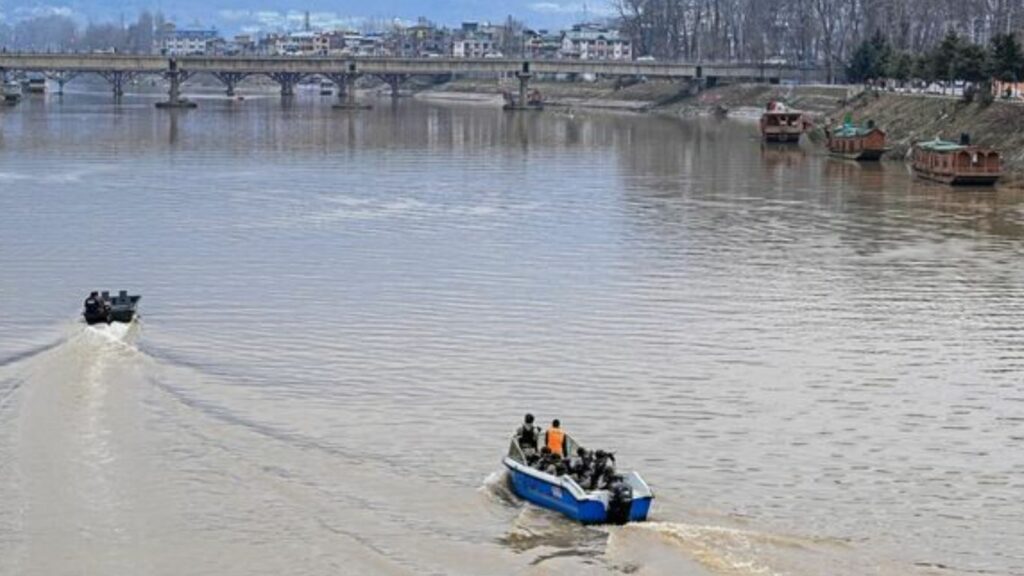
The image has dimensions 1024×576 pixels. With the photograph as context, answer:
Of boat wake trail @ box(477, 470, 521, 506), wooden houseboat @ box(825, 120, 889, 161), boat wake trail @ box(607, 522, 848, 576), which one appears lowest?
boat wake trail @ box(607, 522, 848, 576)

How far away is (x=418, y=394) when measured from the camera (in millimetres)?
33250

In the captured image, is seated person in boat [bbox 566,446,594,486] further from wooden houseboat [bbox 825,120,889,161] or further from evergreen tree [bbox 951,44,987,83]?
evergreen tree [bbox 951,44,987,83]

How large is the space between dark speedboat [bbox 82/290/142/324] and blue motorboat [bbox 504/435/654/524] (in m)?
16.2

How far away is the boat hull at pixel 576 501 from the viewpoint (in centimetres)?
2459

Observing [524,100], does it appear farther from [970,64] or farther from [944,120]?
[944,120]

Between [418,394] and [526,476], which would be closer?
[526,476]

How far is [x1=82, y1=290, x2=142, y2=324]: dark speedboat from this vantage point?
39.1 m

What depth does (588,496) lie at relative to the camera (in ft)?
80.9

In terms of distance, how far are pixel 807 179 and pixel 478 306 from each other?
42.4 meters

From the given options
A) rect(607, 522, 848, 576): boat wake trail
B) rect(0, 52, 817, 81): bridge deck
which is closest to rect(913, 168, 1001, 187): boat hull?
rect(607, 522, 848, 576): boat wake trail

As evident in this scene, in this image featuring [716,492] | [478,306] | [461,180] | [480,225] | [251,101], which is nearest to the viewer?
[716,492]

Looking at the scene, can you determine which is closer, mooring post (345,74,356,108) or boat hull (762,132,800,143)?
boat hull (762,132,800,143)

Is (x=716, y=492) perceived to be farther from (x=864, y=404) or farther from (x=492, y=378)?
(x=492, y=378)

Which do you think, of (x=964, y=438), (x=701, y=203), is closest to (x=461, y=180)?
(x=701, y=203)
